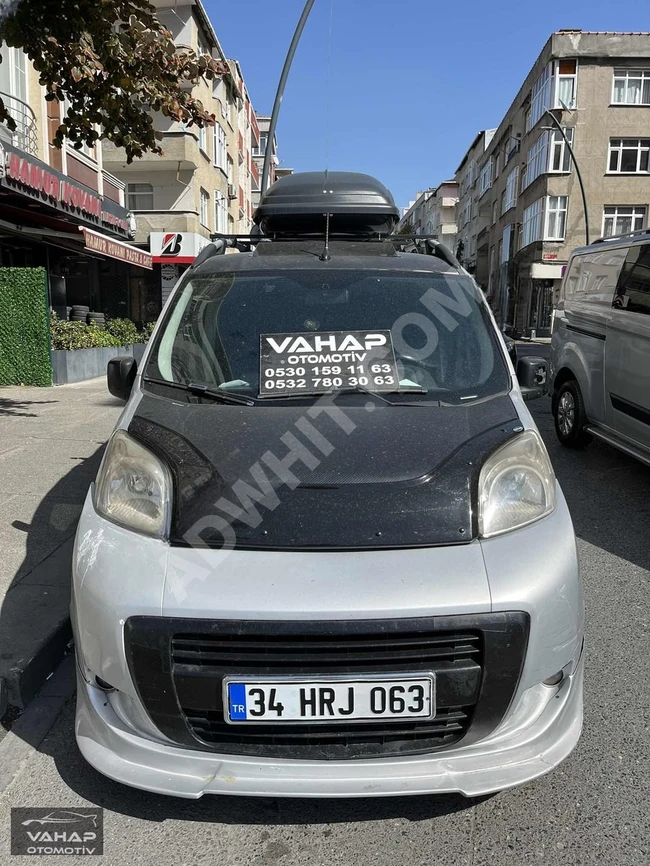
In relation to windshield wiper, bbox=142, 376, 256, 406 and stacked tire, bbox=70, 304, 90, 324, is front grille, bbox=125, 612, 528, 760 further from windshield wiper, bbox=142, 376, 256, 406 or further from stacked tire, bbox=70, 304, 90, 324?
stacked tire, bbox=70, 304, 90, 324

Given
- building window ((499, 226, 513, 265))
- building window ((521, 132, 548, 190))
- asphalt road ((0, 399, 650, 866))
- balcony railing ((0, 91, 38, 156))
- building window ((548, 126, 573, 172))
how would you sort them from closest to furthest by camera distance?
asphalt road ((0, 399, 650, 866)) → balcony railing ((0, 91, 38, 156)) → building window ((548, 126, 573, 172)) → building window ((521, 132, 548, 190)) → building window ((499, 226, 513, 265))

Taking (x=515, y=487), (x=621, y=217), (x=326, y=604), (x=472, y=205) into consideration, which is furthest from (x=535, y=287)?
(x=326, y=604)

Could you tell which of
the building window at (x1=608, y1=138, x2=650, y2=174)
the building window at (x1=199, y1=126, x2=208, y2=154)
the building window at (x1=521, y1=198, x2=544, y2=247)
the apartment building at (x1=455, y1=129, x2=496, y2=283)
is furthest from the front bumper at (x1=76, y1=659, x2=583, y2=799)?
the apartment building at (x1=455, y1=129, x2=496, y2=283)

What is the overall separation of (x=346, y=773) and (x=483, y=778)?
0.40 metres

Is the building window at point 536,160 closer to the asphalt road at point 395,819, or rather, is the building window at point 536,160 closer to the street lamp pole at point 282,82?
the street lamp pole at point 282,82

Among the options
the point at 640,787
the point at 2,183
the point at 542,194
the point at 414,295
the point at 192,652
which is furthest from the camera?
the point at 542,194

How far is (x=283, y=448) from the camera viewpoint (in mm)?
2400

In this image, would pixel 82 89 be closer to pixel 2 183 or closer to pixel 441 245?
pixel 441 245

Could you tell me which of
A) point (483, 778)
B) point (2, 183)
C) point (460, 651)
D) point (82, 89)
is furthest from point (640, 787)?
point (2, 183)

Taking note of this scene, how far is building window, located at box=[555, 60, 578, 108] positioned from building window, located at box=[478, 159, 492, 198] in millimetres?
20004

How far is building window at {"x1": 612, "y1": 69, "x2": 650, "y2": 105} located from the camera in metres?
33.1

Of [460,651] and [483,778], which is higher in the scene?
[460,651]

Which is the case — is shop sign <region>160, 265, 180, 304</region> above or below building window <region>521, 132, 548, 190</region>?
below

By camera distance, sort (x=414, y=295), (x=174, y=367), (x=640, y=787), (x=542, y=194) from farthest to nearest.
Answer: (x=542, y=194)
(x=414, y=295)
(x=174, y=367)
(x=640, y=787)
